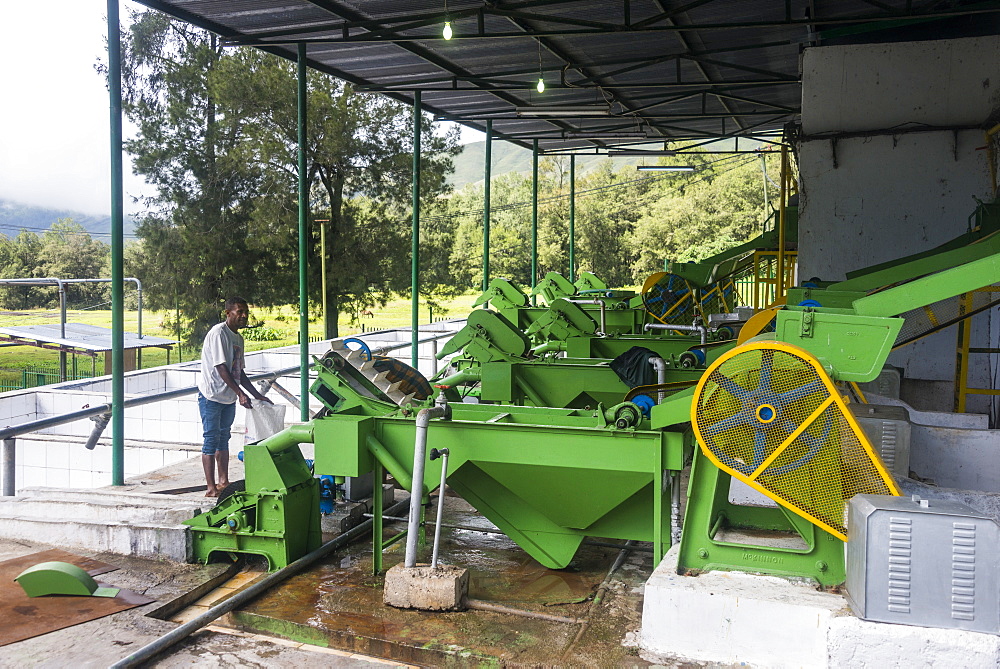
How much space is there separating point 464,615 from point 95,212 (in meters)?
35.5

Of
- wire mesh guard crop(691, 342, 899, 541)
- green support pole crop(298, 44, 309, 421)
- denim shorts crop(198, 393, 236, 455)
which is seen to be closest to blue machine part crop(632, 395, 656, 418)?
wire mesh guard crop(691, 342, 899, 541)

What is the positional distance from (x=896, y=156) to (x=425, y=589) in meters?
7.68

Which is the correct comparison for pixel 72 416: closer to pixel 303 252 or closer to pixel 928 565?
pixel 303 252

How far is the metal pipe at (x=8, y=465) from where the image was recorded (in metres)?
5.83

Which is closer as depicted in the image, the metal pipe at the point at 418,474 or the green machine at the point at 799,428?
the green machine at the point at 799,428

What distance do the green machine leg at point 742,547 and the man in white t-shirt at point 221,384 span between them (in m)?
3.70

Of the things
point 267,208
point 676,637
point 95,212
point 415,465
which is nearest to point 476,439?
point 415,465

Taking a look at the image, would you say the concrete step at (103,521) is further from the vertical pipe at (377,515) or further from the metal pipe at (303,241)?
the metal pipe at (303,241)

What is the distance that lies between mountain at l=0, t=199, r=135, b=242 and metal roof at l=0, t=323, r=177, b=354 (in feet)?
19.5

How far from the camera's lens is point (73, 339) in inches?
596

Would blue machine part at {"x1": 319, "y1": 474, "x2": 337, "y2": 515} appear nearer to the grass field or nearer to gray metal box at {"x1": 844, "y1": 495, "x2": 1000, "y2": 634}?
gray metal box at {"x1": 844, "y1": 495, "x2": 1000, "y2": 634}

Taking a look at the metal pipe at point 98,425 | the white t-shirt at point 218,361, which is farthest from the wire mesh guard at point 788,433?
the metal pipe at point 98,425

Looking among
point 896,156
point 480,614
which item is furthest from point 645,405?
point 896,156

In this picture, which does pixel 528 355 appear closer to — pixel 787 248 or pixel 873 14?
pixel 873 14
